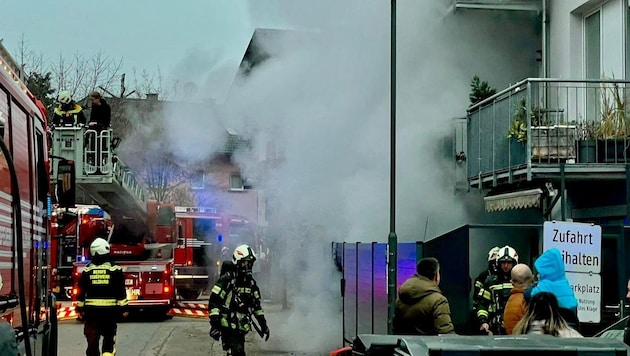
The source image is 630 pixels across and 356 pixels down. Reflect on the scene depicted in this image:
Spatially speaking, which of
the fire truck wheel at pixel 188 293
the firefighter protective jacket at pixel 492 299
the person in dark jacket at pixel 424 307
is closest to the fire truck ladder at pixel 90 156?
the firefighter protective jacket at pixel 492 299

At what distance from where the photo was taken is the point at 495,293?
28.8ft

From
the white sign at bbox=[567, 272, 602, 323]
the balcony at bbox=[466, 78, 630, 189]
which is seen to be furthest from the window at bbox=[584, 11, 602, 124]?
the white sign at bbox=[567, 272, 602, 323]

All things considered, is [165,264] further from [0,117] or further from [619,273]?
[0,117]

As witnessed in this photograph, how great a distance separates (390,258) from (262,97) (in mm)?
A: 6038

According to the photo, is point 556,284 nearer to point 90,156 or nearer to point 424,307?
point 424,307

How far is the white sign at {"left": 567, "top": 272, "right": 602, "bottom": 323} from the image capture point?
8.14 metres

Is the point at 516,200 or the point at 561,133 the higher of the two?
the point at 561,133

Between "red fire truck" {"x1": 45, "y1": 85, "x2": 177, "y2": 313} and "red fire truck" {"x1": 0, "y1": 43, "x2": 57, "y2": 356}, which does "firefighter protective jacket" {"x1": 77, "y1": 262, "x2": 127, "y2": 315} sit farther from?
"red fire truck" {"x1": 45, "y1": 85, "x2": 177, "y2": 313}

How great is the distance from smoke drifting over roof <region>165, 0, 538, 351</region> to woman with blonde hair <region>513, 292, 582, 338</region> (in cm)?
952

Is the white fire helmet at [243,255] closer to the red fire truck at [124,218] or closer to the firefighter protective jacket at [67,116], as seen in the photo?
the red fire truck at [124,218]

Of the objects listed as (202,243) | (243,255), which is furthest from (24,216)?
(202,243)

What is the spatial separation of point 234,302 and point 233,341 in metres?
0.41

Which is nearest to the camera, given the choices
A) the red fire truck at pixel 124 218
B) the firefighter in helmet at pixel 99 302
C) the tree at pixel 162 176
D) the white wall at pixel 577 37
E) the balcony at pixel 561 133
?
the firefighter in helmet at pixel 99 302

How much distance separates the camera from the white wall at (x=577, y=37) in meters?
13.8
